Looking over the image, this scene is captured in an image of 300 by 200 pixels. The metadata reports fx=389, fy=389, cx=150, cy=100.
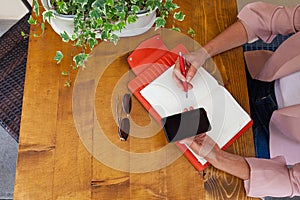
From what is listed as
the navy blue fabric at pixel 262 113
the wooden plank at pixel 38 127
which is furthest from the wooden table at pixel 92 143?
the navy blue fabric at pixel 262 113

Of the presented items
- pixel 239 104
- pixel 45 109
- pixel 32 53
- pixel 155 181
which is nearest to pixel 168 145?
pixel 155 181

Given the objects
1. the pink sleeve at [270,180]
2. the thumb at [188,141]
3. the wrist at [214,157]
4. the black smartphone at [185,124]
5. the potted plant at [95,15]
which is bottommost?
the pink sleeve at [270,180]

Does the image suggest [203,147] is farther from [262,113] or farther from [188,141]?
[262,113]

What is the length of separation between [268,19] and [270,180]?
16.6 inches

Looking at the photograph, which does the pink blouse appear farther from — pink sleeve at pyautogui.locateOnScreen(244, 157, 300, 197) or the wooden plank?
the wooden plank

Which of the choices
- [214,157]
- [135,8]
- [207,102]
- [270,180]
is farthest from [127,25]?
[270,180]

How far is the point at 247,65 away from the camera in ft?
4.07

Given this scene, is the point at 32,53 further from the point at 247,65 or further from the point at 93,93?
the point at 247,65

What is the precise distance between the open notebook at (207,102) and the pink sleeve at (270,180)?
0.29 feet

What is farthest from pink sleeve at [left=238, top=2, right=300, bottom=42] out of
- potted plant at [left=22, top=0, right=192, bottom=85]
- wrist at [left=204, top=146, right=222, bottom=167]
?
wrist at [left=204, top=146, right=222, bottom=167]

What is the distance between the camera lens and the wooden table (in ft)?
2.95

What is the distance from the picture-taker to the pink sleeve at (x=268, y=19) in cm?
103

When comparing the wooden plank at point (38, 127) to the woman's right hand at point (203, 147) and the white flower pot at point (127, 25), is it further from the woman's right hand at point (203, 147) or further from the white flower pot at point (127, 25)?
the woman's right hand at point (203, 147)

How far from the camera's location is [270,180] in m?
0.93
